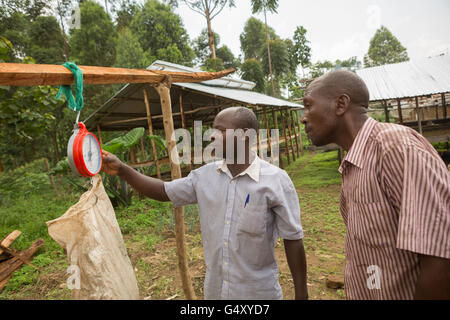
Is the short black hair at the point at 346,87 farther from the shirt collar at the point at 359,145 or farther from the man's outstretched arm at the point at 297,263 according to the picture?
the man's outstretched arm at the point at 297,263

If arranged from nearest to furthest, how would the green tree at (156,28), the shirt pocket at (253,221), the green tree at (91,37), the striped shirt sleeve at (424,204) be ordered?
the striped shirt sleeve at (424,204) < the shirt pocket at (253,221) < the green tree at (91,37) < the green tree at (156,28)

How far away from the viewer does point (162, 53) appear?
14.1 meters

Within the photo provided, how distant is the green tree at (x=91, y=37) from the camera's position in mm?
14078

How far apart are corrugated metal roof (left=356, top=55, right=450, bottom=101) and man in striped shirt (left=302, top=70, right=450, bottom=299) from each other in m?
7.76

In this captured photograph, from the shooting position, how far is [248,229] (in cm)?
148

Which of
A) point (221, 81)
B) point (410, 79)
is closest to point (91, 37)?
point (221, 81)

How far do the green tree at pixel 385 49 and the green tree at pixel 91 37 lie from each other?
93.4ft

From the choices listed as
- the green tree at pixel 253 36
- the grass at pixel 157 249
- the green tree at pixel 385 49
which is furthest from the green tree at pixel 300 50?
the grass at pixel 157 249

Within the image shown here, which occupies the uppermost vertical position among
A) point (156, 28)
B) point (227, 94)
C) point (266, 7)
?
point (266, 7)

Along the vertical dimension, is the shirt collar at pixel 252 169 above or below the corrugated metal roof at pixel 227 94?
below

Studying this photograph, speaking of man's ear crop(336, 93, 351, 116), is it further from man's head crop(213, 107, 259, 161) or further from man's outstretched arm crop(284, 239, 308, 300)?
man's outstretched arm crop(284, 239, 308, 300)

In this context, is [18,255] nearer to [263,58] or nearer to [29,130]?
[29,130]

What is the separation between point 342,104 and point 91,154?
1.30 metres

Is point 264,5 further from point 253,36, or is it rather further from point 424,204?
point 424,204
